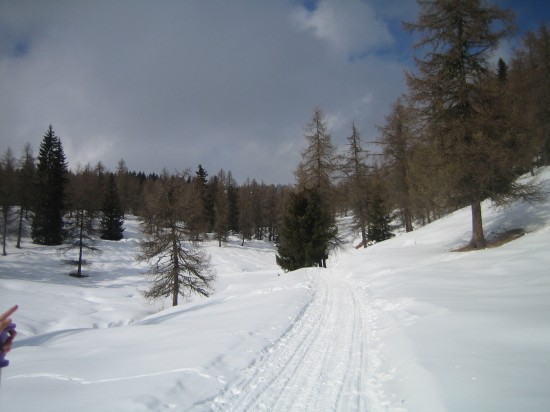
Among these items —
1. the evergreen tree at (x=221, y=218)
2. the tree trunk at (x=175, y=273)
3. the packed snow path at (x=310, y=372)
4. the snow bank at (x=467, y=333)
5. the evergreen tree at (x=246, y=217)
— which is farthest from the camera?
the evergreen tree at (x=246, y=217)

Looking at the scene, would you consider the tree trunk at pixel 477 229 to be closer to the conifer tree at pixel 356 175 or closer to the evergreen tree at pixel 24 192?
the conifer tree at pixel 356 175

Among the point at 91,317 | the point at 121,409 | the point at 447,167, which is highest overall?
the point at 447,167

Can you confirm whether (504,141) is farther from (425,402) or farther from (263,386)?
(263,386)

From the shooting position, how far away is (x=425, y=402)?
3396 millimetres

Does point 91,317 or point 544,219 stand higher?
point 544,219

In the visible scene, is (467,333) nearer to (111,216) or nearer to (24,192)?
(24,192)

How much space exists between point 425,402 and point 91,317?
20.3 meters

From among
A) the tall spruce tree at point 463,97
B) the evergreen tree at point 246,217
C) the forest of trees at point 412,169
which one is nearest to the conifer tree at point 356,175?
the forest of trees at point 412,169

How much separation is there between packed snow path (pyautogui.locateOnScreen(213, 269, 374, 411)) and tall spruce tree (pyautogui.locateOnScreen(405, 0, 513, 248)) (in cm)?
925

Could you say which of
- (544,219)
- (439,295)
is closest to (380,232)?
(544,219)

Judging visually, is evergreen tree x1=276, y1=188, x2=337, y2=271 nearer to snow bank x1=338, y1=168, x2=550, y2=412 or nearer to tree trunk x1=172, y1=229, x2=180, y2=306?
tree trunk x1=172, y1=229, x2=180, y2=306

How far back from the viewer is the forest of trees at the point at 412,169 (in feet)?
42.3

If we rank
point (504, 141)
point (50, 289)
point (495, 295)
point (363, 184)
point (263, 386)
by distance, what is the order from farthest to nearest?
point (363, 184) < point (50, 289) < point (504, 141) < point (495, 295) < point (263, 386)

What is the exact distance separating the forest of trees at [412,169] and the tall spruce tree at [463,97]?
4cm
